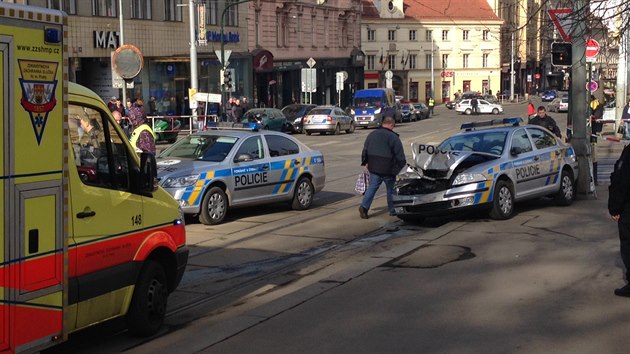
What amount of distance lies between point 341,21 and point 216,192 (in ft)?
194

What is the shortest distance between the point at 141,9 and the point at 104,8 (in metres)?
3.08

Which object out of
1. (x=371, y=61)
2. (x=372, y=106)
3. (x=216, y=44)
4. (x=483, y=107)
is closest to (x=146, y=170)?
(x=216, y=44)

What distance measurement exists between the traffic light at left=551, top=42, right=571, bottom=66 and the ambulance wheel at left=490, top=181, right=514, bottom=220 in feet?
11.5

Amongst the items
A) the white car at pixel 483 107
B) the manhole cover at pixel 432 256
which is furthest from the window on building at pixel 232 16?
the manhole cover at pixel 432 256

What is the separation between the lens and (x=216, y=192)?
577 inches

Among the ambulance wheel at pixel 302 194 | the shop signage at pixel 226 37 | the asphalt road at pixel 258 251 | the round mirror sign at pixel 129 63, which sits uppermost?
the shop signage at pixel 226 37

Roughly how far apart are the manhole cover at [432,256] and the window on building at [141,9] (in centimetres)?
3500

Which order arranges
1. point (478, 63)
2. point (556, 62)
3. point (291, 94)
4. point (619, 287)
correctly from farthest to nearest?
1. point (478, 63)
2. point (291, 94)
3. point (556, 62)
4. point (619, 287)

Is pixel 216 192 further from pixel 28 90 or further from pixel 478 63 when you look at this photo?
pixel 478 63

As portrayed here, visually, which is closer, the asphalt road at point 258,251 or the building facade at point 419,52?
the asphalt road at point 258,251

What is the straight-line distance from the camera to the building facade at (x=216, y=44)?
139 feet

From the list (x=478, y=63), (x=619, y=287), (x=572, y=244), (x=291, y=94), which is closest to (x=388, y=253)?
(x=572, y=244)

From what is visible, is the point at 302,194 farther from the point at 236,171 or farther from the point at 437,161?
the point at 437,161

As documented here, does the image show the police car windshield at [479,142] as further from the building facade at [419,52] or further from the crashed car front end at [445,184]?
the building facade at [419,52]
